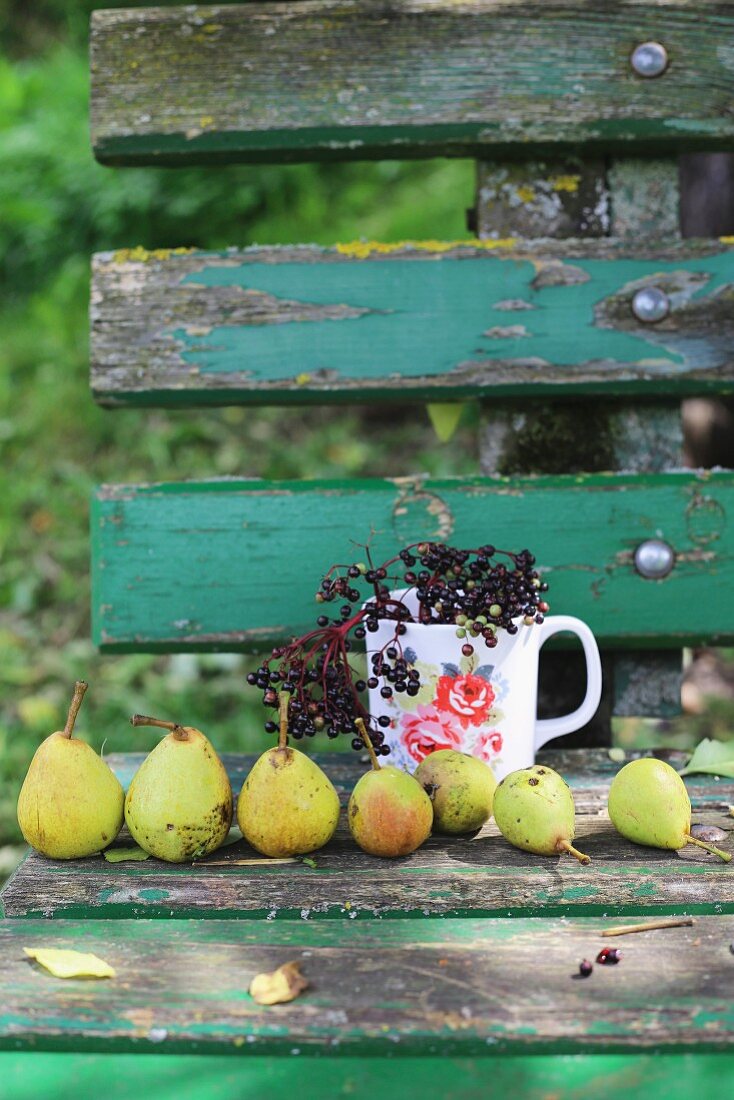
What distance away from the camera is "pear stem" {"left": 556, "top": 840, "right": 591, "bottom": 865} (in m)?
1.13

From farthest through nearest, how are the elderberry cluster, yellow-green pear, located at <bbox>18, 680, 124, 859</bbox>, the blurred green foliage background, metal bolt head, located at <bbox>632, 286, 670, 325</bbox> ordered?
the blurred green foliage background → metal bolt head, located at <bbox>632, 286, 670, 325</bbox> → the elderberry cluster → yellow-green pear, located at <bbox>18, 680, 124, 859</bbox>

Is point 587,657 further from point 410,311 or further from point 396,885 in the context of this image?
point 410,311

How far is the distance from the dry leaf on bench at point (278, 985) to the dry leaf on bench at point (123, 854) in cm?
31

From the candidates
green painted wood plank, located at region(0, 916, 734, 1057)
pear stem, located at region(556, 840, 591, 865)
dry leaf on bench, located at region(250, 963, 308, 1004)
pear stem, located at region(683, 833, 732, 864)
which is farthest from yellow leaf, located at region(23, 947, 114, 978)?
pear stem, located at region(683, 833, 732, 864)

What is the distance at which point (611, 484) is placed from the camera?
5.52 ft

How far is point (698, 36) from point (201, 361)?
0.94 meters

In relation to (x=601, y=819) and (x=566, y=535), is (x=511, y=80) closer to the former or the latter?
(x=566, y=535)

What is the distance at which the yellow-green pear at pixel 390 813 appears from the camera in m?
1.15

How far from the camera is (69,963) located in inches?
36.9

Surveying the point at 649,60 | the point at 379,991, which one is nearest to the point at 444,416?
the point at 649,60

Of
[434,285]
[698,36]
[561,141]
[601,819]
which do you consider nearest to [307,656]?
[601,819]

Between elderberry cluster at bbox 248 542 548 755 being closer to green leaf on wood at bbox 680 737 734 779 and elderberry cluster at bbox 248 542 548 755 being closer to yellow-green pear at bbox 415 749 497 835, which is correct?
yellow-green pear at bbox 415 749 497 835

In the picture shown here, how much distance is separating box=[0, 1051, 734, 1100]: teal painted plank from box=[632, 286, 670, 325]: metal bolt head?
3.78 feet

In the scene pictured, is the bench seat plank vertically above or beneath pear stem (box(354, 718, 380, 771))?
beneath
